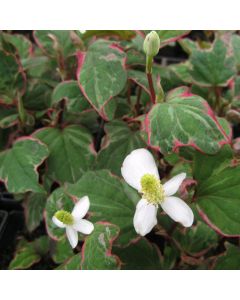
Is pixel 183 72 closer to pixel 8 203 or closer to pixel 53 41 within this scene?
pixel 53 41

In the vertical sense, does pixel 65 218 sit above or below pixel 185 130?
below

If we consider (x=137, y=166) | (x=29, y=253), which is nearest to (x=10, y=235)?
(x=29, y=253)

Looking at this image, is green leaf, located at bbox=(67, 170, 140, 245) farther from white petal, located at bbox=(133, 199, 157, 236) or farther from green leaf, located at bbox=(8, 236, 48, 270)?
green leaf, located at bbox=(8, 236, 48, 270)

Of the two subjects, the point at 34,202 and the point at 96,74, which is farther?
the point at 34,202

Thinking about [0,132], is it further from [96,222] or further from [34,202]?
[96,222]

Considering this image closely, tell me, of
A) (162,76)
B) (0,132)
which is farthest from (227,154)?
(0,132)

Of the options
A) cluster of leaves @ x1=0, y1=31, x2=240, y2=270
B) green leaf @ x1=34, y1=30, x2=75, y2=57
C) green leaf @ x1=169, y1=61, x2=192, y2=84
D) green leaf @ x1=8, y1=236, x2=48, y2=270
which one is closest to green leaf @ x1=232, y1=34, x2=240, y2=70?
cluster of leaves @ x1=0, y1=31, x2=240, y2=270

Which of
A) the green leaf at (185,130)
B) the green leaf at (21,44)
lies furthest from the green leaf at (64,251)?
the green leaf at (21,44)
